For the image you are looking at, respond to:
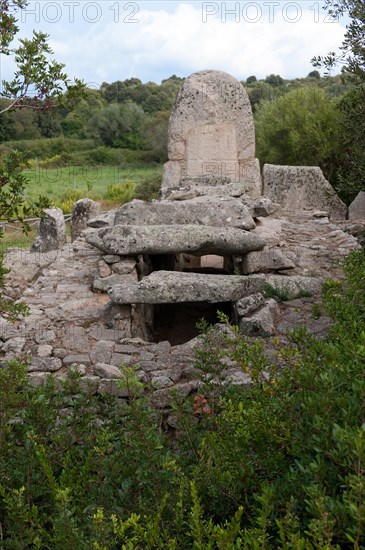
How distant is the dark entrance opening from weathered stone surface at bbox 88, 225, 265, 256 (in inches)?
46.1

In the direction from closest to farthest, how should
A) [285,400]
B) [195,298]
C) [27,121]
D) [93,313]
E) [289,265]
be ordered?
[285,400], [195,298], [93,313], [289,265], [27,121]

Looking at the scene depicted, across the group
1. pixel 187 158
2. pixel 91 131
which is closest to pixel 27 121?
pixel 91 131

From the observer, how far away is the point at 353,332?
3.72 m

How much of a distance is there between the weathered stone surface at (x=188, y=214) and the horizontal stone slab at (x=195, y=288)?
5.33 feet

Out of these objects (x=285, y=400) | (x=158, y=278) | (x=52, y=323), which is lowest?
(x=52, y=323)

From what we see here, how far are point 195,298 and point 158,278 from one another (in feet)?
1.60

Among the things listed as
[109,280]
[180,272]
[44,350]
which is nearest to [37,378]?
[44,350]

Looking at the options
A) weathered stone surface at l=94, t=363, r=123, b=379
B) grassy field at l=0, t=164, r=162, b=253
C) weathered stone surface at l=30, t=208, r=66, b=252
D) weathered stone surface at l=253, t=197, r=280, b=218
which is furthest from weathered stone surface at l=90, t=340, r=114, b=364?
grassy field at l=0, t=164, r=162, b=253

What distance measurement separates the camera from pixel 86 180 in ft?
113

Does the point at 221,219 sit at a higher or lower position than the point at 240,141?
lower

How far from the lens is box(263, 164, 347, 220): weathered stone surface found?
14311 mm

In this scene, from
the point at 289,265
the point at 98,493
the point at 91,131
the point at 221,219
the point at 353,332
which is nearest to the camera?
the point at 98,493

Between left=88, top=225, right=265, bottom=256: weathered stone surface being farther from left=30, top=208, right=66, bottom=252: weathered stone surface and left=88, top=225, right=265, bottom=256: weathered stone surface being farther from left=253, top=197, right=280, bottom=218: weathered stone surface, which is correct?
left=30, top=208, right=66, bottom=252: weathered stone surface

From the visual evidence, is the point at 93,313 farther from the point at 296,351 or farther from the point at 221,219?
the point at 296,351
